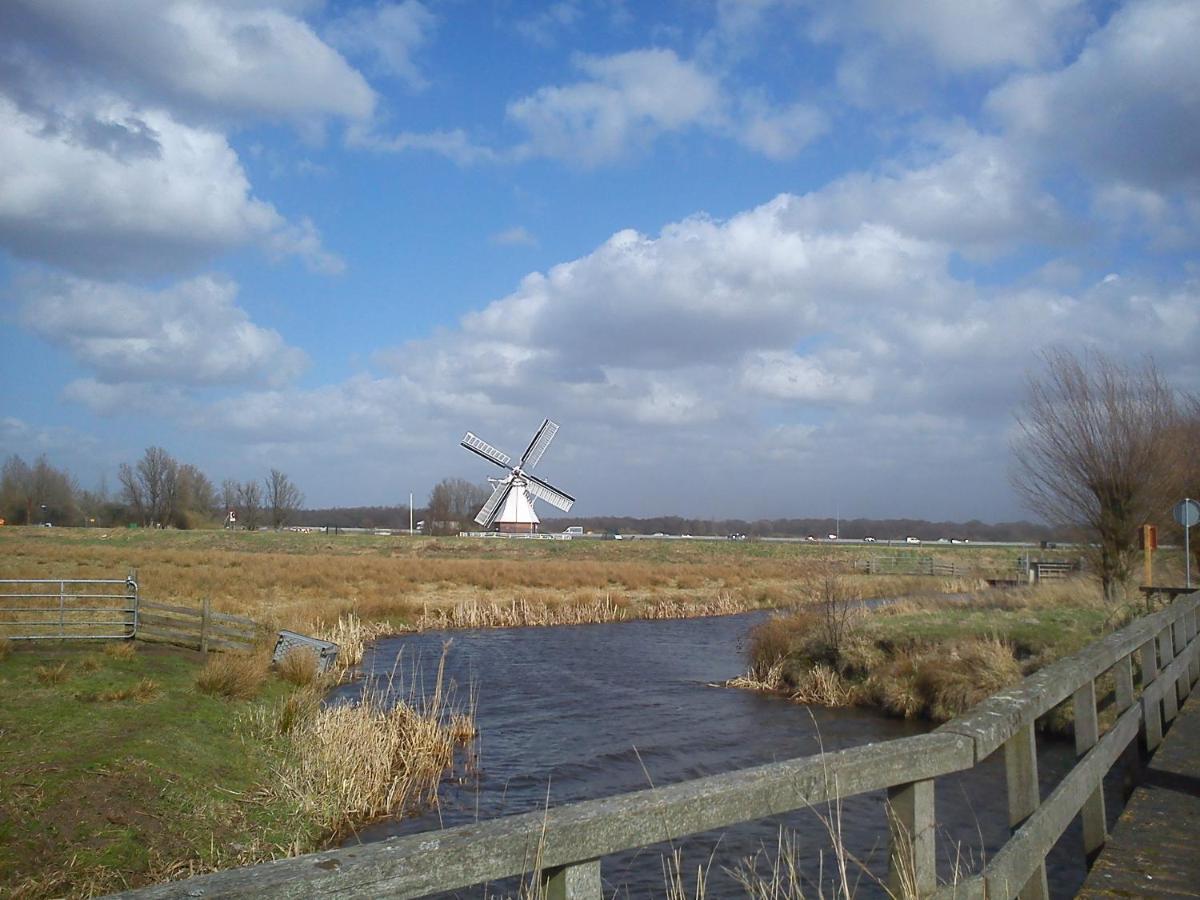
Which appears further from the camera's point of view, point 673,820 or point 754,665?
point 754,665

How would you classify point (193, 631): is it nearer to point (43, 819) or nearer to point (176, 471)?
point (43, 819)

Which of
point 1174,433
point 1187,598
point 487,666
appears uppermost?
point 1174,433

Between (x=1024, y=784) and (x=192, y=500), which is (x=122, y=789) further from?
(x=192, y=500)

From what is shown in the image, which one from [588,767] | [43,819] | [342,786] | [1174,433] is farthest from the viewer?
[1174,433]

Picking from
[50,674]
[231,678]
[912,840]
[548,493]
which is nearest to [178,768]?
[231,678]

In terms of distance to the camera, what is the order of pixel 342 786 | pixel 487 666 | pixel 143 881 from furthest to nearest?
pixel 487 666, pixel 342 786, pixel 143 881

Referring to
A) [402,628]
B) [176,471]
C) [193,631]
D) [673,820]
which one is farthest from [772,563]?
[176,471]

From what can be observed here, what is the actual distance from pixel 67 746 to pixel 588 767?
23.9 ft

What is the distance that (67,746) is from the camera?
40.4 ft

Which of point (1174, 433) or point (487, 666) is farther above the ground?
point (1174, 433)

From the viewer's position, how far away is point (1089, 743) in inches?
196

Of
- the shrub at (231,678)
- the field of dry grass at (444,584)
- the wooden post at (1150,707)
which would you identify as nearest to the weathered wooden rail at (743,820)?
the wooden post at (1150,707)

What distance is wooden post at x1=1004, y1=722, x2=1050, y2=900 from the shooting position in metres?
3.69

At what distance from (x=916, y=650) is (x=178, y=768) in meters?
14.5
